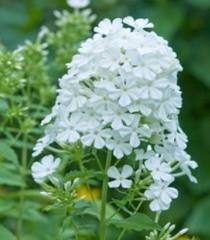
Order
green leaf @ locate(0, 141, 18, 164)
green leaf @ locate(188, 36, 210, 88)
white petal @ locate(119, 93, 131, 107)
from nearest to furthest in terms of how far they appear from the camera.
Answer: white petal @ locate(119, 93, 131, 107) < green leaf @ locate(0, 141, 18, 164) < green leaf @ locate(188, 36, 210, 88)

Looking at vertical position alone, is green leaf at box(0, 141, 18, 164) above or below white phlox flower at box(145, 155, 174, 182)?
above

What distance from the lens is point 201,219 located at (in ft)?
13.1

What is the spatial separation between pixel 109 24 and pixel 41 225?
1.09 m

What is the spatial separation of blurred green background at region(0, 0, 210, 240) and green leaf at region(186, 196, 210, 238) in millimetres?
87

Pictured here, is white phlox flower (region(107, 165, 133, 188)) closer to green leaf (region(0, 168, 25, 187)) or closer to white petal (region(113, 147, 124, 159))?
white petal (region(113, 147, 124, 159))

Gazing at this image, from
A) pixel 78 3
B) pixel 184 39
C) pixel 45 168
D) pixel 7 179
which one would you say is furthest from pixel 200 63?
pixel 45 168

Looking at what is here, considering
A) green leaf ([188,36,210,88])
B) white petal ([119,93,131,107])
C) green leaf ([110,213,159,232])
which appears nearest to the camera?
white petal ([119,93,131,107])

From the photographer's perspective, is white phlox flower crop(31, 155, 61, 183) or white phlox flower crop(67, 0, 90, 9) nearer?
white phlox flower crop(31, 155, 61, 183)

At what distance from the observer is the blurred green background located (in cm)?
439

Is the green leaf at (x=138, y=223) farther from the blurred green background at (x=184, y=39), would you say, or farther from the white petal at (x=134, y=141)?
the blurred green background at (x=184, y=39)

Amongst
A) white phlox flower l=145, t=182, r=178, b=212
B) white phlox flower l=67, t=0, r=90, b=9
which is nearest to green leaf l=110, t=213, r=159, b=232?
white phlox flower l=145, t=182, r=178, b=212

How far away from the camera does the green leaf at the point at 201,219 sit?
12.8 ft

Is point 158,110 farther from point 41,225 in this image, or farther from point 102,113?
point 41,225

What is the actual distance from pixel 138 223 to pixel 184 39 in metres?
2.62
